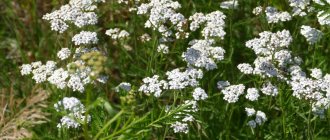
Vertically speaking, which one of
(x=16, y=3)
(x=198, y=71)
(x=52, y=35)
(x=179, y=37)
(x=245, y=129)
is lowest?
(x=245, y=129)

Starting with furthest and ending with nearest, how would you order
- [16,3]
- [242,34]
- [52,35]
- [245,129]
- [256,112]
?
[16,3] → [52,35] → [242,34] → [245,129] → [256,112]

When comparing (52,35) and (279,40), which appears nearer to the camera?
(279,40)

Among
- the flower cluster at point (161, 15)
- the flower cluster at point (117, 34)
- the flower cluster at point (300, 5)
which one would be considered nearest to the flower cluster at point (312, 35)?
the flower cluster at point (300, 5)

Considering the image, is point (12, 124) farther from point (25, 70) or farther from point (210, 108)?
point (210, 108)

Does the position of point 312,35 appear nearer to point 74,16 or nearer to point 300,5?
point 300,5

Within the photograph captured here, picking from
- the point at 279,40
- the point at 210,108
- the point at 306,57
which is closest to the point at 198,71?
the point at 210,108

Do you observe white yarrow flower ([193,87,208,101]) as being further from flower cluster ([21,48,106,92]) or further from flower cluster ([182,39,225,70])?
flower cluster ([21,48,106,92])

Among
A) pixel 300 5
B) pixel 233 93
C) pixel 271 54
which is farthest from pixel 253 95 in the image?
pixel 300 5

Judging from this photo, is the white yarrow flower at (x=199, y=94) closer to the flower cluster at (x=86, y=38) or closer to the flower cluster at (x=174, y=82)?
the flower cluster at (x=174, y=82)

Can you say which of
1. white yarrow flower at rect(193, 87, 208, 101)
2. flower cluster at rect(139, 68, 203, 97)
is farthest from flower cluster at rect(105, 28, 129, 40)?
white yarrow flower at rect(193, 87, 208, 101)
